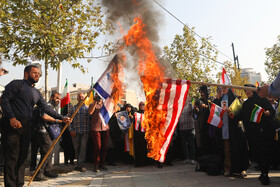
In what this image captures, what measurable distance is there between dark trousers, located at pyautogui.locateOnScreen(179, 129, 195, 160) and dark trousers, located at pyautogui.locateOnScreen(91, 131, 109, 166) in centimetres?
269

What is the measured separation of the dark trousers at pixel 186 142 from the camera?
8367 mm

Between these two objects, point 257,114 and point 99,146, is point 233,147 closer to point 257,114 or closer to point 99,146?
point 257,114

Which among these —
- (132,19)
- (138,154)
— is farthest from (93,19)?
(138,154)

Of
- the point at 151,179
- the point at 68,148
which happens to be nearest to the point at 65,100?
the point at 68,148

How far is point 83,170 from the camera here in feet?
24.3

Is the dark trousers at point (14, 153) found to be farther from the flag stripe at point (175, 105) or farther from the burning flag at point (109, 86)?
the flag stripe at point (175, 105)

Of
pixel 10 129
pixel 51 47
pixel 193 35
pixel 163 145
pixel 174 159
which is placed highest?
pixel 193 35

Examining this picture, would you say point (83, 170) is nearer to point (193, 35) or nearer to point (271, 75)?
point (193, 35)

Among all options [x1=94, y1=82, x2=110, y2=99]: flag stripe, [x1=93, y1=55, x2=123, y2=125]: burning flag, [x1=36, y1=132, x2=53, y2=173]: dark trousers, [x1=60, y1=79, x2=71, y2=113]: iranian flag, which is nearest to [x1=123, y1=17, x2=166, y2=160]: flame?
[x1=93, y1=55, x2=123, y2=125]: burning flag

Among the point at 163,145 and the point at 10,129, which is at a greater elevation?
the point at 10,129

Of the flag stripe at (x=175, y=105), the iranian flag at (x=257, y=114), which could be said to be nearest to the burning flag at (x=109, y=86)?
the flag stripe at (x=175, y=105)

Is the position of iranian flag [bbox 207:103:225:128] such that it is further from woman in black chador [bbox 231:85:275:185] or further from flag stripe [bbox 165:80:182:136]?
flag stripe [bbox 165:80:182:136]

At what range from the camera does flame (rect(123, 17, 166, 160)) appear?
4318 mm

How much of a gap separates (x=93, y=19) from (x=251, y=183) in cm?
733
